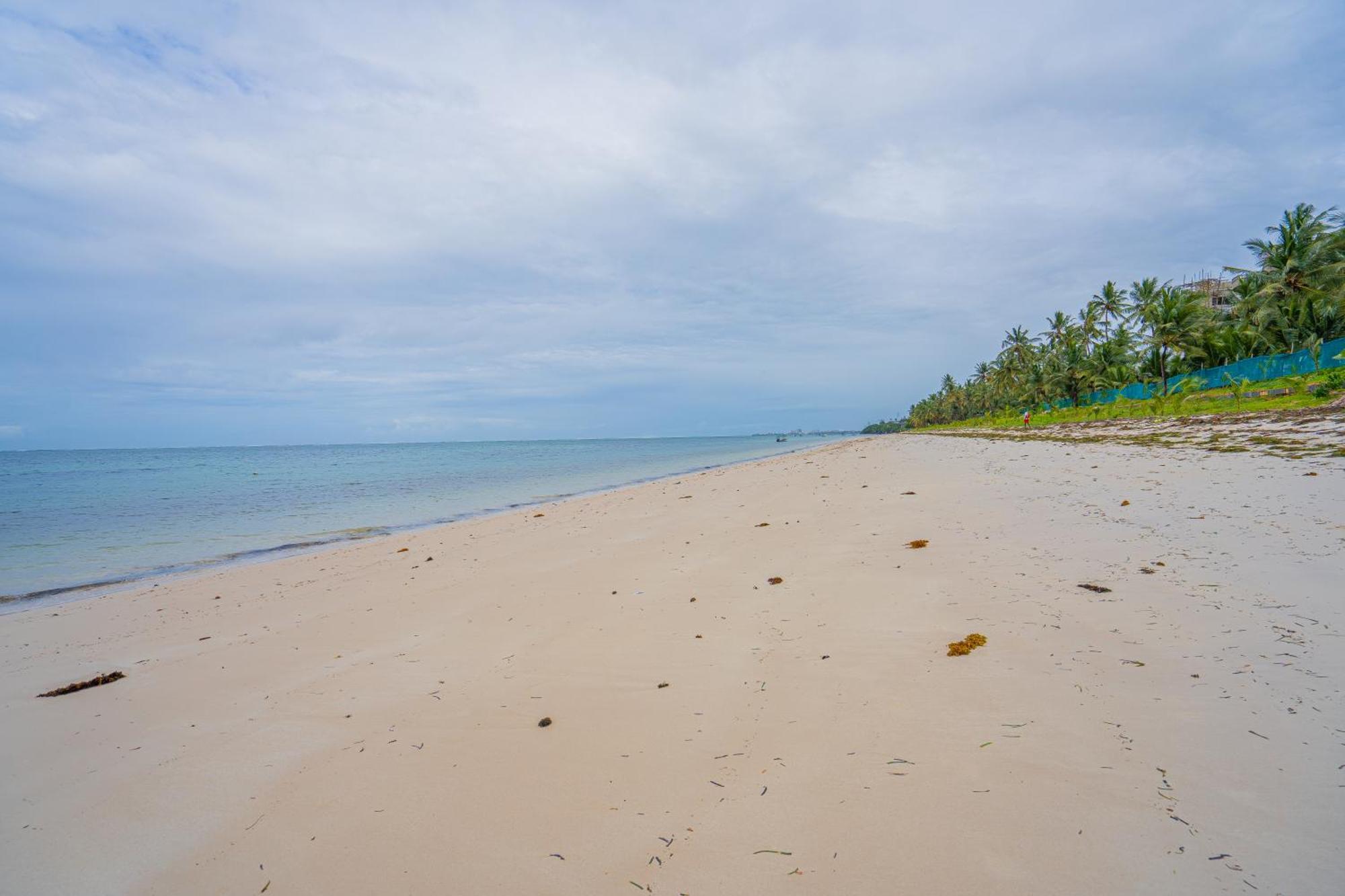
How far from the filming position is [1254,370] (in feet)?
135

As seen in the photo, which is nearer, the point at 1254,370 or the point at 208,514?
the point at 208,514

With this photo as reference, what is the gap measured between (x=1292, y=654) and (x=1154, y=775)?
1.74 metres

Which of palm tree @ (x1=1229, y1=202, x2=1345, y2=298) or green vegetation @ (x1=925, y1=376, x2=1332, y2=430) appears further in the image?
palm tree @ (x1=1229, y1=202, x2=1345, y2=298)

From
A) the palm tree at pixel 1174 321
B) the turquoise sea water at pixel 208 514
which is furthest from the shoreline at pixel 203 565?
the palm tree at pixel 1174 321

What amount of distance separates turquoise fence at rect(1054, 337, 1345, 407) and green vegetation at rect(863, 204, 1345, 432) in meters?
0.73

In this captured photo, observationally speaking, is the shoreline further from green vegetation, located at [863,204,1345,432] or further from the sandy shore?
green vegetation, located at [863,204,1345,432]

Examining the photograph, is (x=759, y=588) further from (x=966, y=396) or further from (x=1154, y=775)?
(x=966, y=396)

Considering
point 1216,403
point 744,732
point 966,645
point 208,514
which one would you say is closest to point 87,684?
point 744,732

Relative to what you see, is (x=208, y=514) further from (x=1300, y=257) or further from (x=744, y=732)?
(x=1300, y=257)

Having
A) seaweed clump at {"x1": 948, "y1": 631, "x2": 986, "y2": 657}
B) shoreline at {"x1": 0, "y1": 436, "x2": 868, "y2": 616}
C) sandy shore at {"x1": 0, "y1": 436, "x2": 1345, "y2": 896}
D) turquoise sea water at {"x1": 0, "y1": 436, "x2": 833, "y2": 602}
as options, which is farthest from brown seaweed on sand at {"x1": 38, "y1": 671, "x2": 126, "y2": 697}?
turquoise sea water at {"x1": 0, "y1": 436, "x2": 833, "y2": 602}

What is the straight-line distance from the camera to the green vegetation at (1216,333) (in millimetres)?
32906

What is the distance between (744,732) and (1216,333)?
6763cm

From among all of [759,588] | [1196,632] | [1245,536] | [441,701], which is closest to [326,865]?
[441,701]

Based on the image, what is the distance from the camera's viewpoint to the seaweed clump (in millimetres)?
3580
